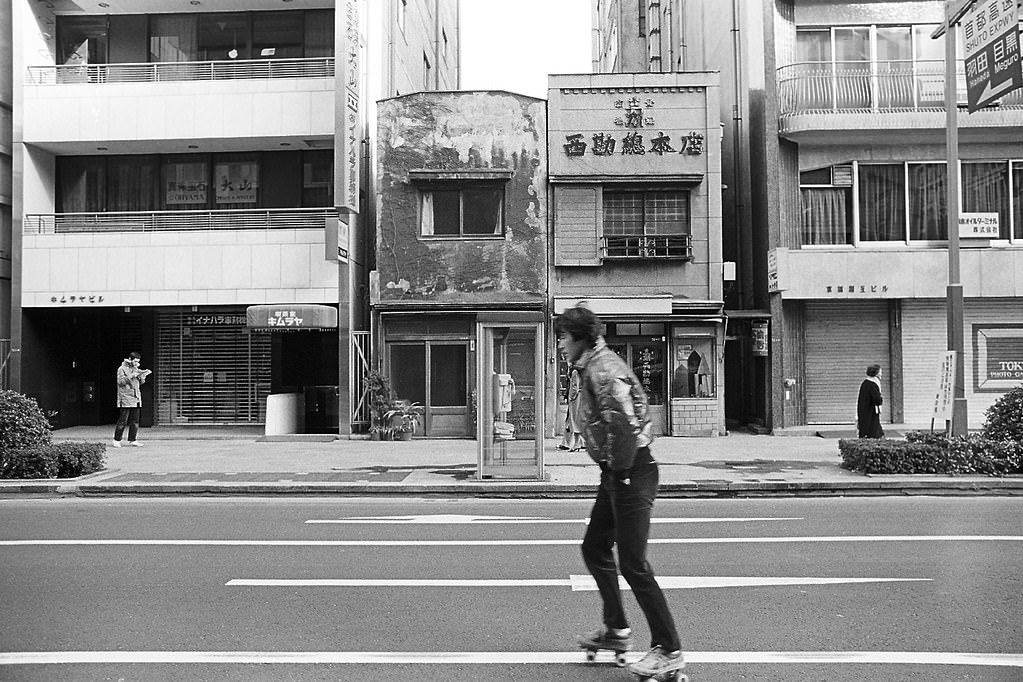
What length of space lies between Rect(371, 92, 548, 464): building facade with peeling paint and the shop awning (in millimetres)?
1366

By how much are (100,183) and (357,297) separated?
23.0ft

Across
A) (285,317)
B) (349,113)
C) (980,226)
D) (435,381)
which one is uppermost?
(349,113)

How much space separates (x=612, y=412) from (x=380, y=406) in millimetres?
14940

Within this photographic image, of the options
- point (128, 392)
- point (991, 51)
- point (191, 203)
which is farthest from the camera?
point (191, 203)

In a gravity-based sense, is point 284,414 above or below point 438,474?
above

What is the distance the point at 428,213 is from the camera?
2055cm

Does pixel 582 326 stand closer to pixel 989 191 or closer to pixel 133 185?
pixel 989 191

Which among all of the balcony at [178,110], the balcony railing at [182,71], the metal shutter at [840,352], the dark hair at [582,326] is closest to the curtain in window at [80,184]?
the balcony at [178,110]

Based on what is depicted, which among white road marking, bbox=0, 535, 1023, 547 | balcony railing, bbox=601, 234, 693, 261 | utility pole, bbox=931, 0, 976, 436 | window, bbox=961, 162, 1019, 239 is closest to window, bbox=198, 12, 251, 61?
balcony railing, bbox=601, 234, 693, 261

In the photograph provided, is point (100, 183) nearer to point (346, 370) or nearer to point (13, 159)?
point (13, 159)

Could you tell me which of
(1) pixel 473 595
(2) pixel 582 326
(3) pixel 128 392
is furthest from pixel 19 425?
(2) pixel 582 326

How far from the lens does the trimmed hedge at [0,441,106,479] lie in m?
12.9

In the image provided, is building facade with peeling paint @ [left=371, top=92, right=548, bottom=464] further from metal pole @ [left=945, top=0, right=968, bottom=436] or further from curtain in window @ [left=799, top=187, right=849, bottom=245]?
metal pole @ [left=945, top=0, right=968, bottom=436]

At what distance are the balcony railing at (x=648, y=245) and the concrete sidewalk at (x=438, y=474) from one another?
4.25 m
